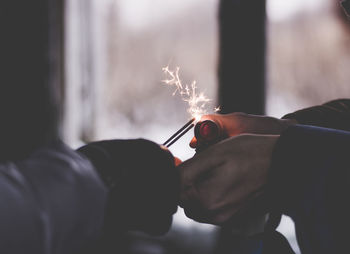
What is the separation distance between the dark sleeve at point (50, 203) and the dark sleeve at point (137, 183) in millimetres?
74

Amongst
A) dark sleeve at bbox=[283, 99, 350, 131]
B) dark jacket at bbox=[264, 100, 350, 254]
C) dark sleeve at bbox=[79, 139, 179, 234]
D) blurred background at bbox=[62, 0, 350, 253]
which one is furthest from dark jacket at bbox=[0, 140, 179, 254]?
blurred background at bbox=[62, 0, 350, 253]

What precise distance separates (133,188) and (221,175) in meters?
0.14

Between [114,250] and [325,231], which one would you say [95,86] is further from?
[325,231]

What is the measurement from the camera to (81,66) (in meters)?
1.92

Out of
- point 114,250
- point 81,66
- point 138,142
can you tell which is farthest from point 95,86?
point 138,142

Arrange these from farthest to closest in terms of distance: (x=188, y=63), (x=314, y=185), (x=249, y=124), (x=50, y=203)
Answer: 1. (x=188, y=63)
2. (x=249, y=124)
3. (x=314, y=185)
4. (x=50, y=203)

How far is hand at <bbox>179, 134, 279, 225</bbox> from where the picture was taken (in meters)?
0.49

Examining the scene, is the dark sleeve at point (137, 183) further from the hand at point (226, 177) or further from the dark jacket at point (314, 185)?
the dark jacket at point (314, 185)

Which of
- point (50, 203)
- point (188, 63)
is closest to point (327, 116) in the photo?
point (50, 203)

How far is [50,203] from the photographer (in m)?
0.31

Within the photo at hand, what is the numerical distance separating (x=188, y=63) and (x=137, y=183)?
45.8 inches

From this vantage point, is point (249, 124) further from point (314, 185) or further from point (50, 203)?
point (50, 203)

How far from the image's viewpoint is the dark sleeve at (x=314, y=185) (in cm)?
42

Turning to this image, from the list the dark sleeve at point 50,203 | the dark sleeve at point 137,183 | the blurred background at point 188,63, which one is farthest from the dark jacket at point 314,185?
the blurred background at point 188,63
